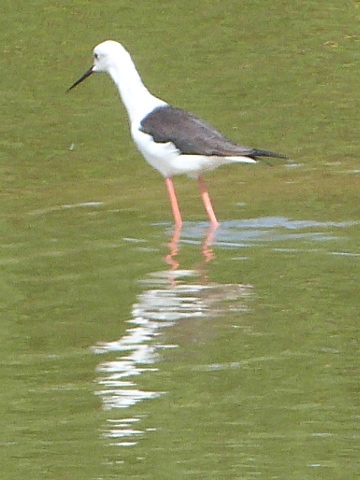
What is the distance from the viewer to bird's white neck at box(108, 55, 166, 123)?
11.6 m

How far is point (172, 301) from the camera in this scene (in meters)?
8.68

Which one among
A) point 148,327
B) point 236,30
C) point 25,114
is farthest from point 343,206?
point 236,30

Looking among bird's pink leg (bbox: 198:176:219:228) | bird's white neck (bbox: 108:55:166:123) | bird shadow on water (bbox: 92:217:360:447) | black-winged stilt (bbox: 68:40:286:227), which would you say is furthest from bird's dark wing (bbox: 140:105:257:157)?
bird shadow on water (bbox: 92:217:360:447)

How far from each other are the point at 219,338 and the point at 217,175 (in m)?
5.45

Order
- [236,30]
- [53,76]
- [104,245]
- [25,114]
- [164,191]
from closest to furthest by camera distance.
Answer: [104,245] → [164,191] → [25,114] → [53,76] → [236,30]

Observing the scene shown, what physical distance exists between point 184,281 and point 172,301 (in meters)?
0.60

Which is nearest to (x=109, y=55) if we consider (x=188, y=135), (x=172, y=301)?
(x=188, y=135)

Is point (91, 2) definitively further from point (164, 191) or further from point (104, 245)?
point (104, 245)

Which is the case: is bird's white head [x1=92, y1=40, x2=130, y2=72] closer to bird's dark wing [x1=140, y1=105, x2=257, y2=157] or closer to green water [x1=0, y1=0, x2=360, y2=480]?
bird's dark wing [x1=140, y1=105, x2=257, y2=157]

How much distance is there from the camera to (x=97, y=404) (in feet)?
22.1

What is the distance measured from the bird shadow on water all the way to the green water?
0.05ft

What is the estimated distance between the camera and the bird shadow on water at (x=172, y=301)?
22.4 ft

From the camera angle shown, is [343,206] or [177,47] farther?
[177,47]

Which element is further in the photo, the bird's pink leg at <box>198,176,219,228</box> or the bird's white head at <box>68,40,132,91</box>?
the bird's white head at <box>68,40,132,91</box>
